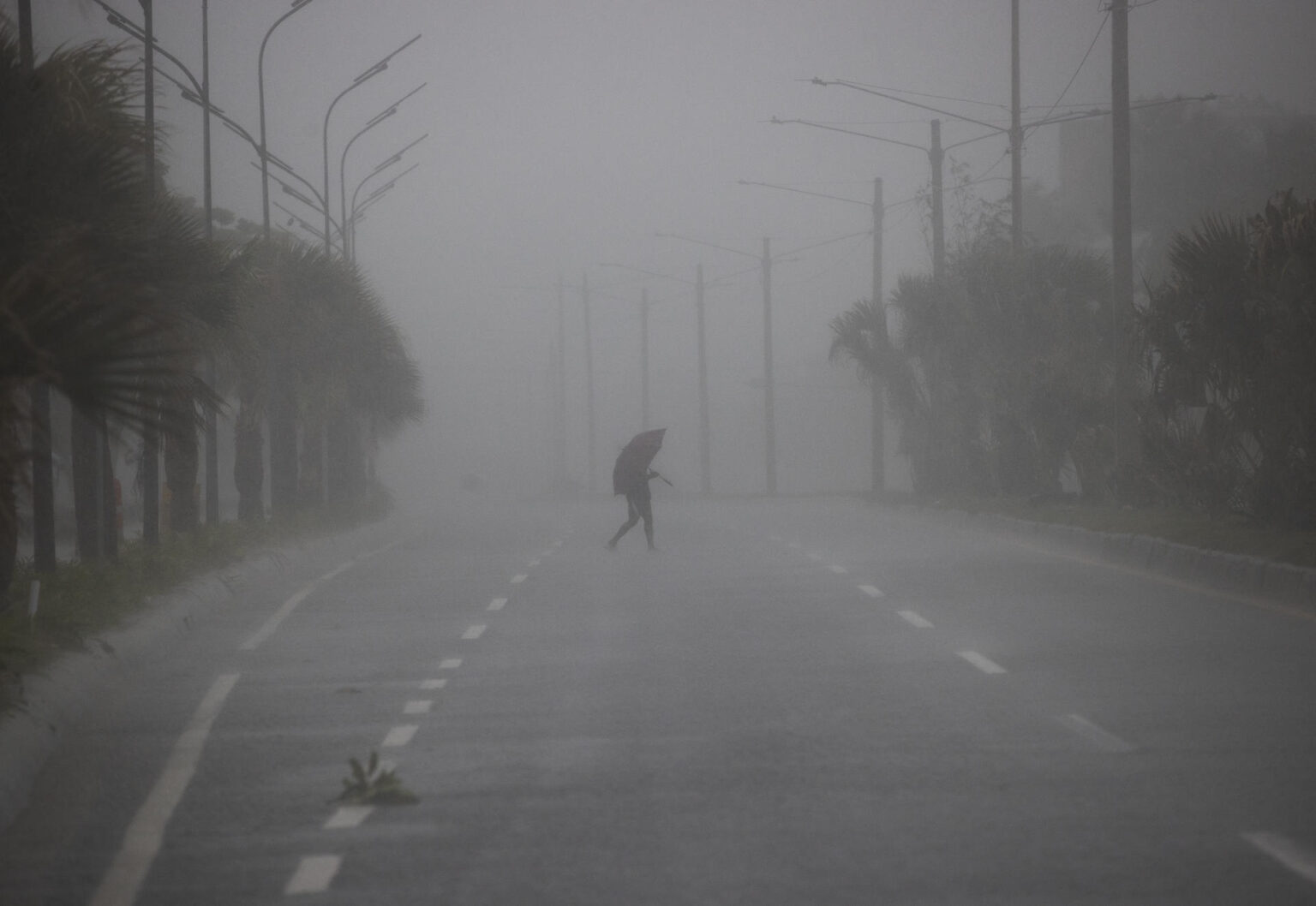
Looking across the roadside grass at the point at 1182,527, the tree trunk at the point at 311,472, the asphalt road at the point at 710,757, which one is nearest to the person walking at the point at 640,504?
the roadside grass at the point at 1182,527

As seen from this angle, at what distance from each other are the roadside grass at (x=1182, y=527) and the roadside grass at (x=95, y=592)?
10.4m

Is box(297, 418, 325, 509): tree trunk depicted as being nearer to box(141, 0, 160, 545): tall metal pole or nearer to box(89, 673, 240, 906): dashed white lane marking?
box(141, 0, 160, 545): tall metal pole

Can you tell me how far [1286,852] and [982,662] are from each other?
5.80m

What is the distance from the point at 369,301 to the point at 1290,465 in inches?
854

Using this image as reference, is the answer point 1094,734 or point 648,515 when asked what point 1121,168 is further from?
point 1094,734

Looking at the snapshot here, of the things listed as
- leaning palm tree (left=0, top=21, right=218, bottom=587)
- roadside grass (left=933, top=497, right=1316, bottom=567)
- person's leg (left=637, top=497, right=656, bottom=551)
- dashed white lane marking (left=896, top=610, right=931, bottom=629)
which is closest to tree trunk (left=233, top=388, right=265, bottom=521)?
person's leg (left=637, top=497, right=656, bottom=551)

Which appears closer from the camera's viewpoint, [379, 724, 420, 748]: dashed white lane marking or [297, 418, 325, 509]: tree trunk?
[379, 724, 420, 748]: dashed white lane marking

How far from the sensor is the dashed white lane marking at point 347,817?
7748 mm

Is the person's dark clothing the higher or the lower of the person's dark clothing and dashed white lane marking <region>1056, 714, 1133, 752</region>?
the higher

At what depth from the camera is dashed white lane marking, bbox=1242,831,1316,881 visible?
21.5 ft

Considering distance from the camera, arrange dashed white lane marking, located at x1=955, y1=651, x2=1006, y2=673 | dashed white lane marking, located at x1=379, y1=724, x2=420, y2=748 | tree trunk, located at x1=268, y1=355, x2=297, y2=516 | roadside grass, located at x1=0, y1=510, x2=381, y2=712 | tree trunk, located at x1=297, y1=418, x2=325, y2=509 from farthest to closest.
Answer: tree trunk, located at x1=297, y1=418, x2=325, y2=509
tree trunk, located at x1=268, y1=355, x2=297, y2=516
dashed white lane marking, located at x1=955, y1=651, x2=1006, y2=673
roadside grass, located at x1=0, y1=510, x2=381, y2=712
dashed white lane marking, located at x1=379, y1=724, x2=420, y2=748

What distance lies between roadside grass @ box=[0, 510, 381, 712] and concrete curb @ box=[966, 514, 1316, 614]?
9890 mm

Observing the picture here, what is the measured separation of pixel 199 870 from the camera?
703 cm

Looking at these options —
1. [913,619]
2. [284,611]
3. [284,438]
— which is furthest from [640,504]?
[284,438]
